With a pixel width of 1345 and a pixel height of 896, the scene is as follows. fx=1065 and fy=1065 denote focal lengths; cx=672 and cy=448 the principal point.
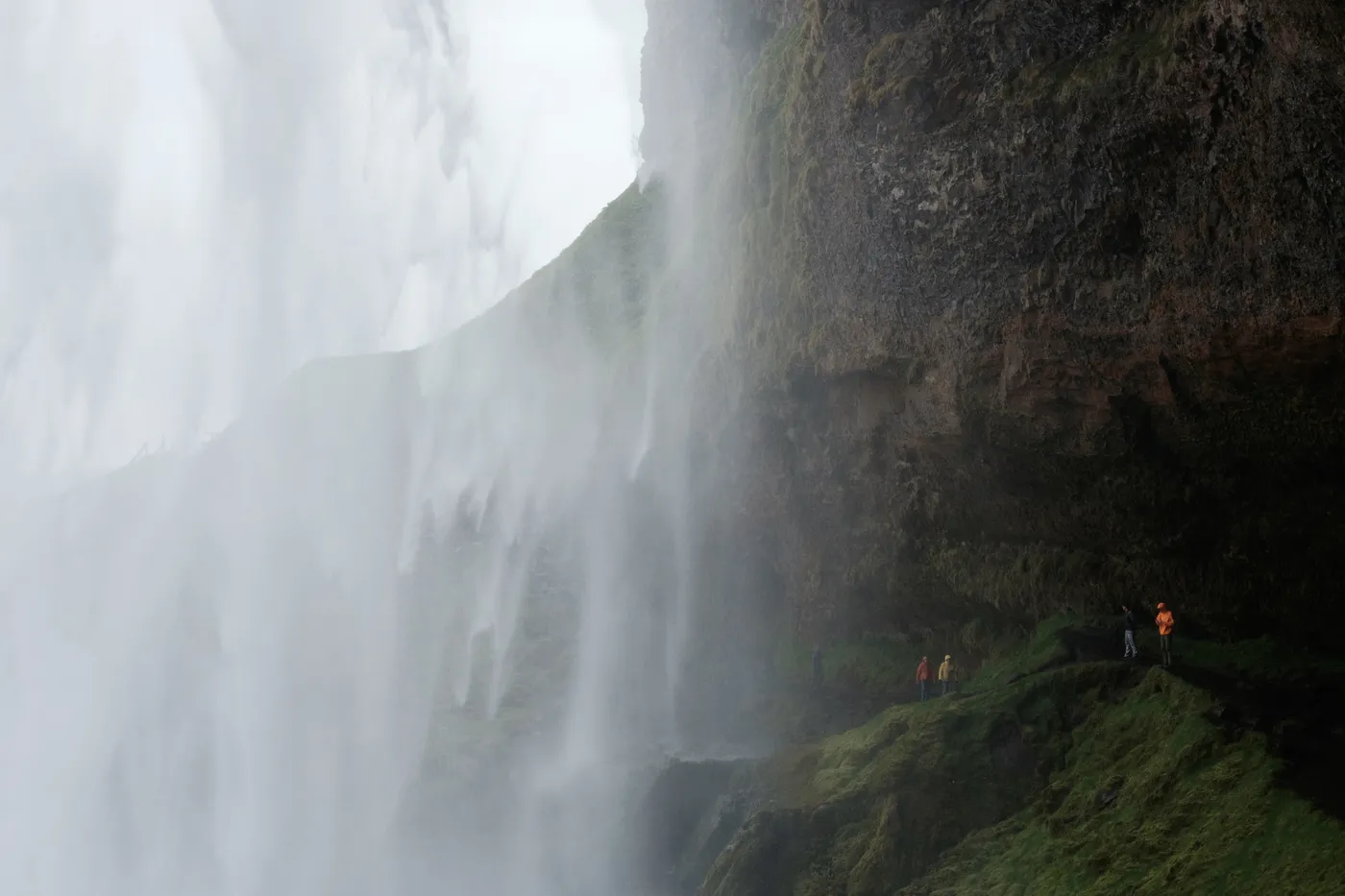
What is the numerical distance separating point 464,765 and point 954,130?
2853cm

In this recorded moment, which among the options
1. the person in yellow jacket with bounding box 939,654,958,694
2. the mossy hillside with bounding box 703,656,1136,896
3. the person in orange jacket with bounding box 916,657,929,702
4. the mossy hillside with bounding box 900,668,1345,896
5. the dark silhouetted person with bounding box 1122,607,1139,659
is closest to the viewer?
the mossy hillside with bounding box 900,668,1345,896

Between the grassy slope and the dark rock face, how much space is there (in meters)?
2.81

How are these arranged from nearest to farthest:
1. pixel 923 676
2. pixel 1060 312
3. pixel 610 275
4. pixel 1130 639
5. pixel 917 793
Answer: pixel 917 793
pixel 1130 639
pixel 1060 312
pixel 923 676
pixel 610 275

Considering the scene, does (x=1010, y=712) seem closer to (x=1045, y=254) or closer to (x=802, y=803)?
(x=802, y=803)

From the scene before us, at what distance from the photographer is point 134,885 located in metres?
46.2

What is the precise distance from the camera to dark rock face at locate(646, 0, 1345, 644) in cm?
1884

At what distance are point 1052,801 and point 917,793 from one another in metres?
2.63

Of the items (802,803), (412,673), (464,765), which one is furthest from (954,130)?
(412,673)

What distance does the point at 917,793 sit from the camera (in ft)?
65.9

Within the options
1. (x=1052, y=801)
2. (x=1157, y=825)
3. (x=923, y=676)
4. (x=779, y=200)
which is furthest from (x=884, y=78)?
(x=1157, y=825)

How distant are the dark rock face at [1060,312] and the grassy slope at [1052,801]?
281cm

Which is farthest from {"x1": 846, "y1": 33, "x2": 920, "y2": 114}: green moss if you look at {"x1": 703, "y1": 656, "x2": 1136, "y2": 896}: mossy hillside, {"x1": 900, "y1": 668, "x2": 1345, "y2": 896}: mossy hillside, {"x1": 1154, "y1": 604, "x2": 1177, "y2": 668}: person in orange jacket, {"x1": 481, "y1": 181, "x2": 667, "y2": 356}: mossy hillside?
{"x1": 481, "y1": 181, "x2": 667, "y2": 356}: mossy hillside

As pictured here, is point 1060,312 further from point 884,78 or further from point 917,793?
point 917,793

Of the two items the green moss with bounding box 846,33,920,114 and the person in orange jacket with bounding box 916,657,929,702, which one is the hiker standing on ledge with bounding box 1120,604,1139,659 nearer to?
the person in orange jacket with bounding box 916,657,929,702
